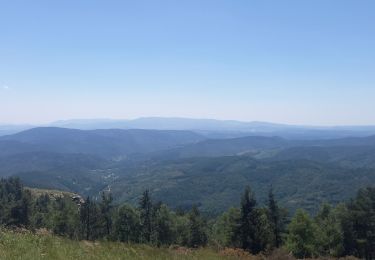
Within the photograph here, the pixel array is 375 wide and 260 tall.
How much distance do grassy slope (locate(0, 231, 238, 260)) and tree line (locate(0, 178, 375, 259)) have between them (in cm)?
2503

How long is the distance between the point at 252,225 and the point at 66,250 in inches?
1894

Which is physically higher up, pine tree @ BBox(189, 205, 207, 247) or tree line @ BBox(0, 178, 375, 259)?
tree line @ BBox(0, 178, 375, 259)

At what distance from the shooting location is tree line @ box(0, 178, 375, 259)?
195 ft

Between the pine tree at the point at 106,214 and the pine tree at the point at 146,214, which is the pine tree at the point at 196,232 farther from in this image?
the pine tree at the point at 106,214

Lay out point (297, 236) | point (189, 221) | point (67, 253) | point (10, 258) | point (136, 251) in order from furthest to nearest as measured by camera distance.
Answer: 1. point (189, 221)
2. point (297, 236)
3. point (136, 251)
4. point (67, 253)
5. point (10, 258)

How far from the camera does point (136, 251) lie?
54.1 feet

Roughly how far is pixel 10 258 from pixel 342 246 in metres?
60.1

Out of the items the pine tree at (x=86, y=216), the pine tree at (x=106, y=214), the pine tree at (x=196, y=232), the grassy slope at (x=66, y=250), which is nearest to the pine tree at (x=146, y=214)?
the pine tree at (x=106, y=214)

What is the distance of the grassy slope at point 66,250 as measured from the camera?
12.8 meters

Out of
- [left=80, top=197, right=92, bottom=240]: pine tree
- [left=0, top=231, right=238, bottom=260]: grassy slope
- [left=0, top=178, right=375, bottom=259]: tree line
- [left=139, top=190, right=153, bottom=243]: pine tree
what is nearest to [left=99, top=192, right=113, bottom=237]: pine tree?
[left=0, top=178, right=375, bottom=259]: tree line

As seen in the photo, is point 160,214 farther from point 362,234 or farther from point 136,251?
point 136,251

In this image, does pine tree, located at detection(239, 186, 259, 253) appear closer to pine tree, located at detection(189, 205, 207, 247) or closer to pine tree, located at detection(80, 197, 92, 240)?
pine tree, located at detection(189, 205, 207, 247)

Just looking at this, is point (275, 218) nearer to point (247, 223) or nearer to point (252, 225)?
Result: point (252, 225)

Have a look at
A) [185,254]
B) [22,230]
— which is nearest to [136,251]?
[185,254]
